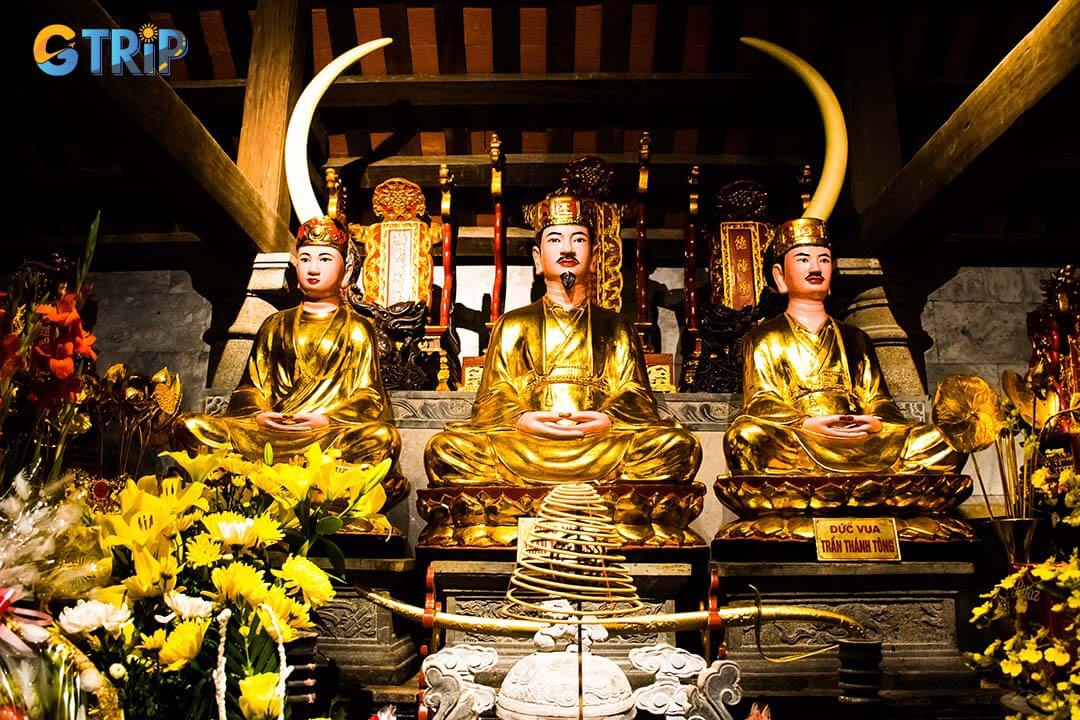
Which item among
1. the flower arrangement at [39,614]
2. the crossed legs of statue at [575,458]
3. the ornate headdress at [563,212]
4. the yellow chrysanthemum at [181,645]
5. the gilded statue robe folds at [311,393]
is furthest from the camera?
the ornate headdress at [563,212]

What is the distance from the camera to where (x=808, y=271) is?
4305 mm

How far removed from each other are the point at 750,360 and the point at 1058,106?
169 cm

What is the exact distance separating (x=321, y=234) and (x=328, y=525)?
10.5ft

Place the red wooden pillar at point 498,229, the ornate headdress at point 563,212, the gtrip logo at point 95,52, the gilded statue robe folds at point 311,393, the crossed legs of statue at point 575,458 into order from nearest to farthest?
the gtrip logo at point 95,52
the crossed legs of statue at point 575,458
the gilded statue robe folds at point 311,393
the ornate headdress at point 563,212
the red wooden pillar at point 498,229

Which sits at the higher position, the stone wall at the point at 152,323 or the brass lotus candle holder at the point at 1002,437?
the stone wall at the point at 152,323

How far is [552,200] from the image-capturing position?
457cm

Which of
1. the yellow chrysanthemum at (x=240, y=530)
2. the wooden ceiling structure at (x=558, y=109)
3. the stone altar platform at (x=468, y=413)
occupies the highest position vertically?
the wooden ceiling structure at (x=558, y=109)

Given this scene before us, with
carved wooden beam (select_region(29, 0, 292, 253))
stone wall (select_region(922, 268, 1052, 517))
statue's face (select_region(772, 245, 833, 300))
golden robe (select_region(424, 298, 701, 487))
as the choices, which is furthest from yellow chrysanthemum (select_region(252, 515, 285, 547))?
stone wall (select_region(922, 268, 1052, 517))

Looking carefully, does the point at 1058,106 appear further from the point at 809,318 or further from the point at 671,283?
the point at 671,283

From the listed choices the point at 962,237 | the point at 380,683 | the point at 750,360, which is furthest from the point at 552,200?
the point at 962,237

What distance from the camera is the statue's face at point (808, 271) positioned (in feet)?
14.1

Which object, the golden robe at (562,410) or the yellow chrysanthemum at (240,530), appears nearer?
the yellow chrysanthemum at (240,530)

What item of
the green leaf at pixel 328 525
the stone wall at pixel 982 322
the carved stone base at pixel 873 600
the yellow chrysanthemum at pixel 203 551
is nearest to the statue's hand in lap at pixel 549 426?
the carved stone base at pixel 873 600

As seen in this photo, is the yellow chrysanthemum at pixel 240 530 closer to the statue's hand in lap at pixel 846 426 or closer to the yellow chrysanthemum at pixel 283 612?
the yellow chrysanthemum at pixel 283 612
